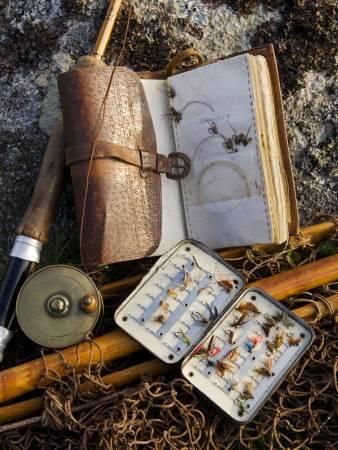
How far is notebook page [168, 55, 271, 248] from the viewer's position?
3.20m

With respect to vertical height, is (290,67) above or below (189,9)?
below

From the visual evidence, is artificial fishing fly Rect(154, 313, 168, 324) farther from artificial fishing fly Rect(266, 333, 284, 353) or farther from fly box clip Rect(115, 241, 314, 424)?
artificial fishing fly Rect(266, 333, 284, 353)

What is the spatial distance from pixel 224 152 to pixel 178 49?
2.49 feet

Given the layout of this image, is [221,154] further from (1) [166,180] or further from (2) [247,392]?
(2) [247,392]

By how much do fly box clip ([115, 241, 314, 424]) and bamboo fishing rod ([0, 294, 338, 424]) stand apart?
0.07 metres

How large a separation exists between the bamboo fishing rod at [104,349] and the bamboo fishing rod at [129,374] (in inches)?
2.4

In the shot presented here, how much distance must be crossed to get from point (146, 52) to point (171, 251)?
1145 millimetres

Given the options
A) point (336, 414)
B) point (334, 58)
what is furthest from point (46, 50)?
point (336, 414)

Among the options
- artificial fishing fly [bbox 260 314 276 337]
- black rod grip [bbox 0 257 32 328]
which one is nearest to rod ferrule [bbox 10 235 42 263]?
black rod grip [bbox 0 257 32 328]

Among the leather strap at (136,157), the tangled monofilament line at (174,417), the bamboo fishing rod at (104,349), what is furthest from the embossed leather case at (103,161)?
the tangled monofilament line at (174,417)

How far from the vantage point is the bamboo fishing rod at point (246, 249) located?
3259 mm

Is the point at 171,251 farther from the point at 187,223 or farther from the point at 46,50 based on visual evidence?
the point at 46,50

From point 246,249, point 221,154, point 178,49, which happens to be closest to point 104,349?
point 246,249

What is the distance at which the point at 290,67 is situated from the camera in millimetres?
3670
